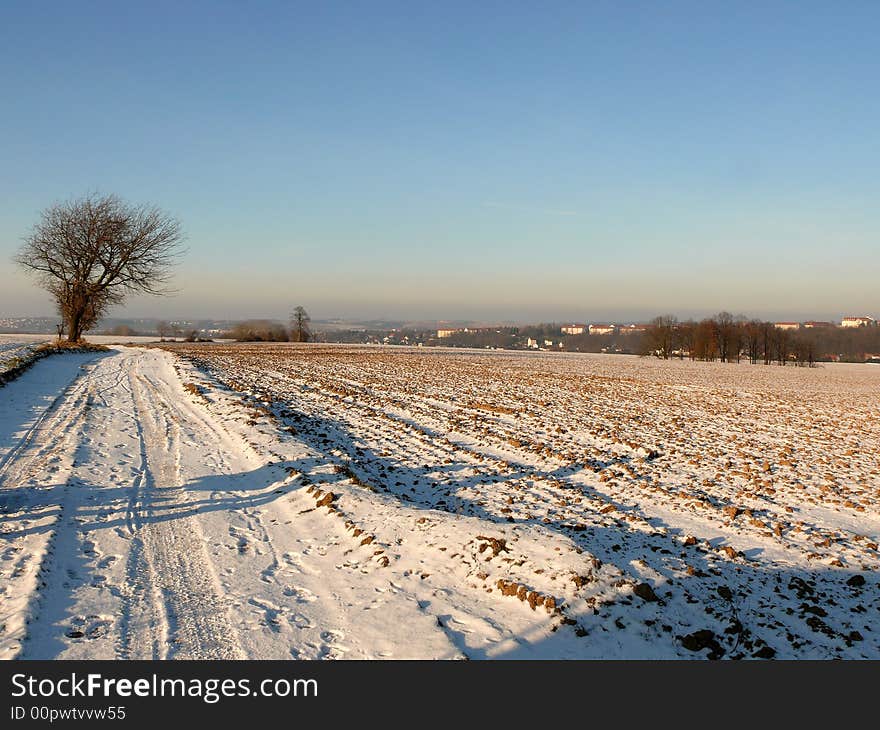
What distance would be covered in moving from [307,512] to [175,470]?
331cm

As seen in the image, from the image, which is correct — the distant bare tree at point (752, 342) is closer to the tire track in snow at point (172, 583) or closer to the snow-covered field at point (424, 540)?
the snow-covered field at point (424, 540)

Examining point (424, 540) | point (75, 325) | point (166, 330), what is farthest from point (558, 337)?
point (424, 540)

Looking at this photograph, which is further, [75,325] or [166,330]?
[166,330]

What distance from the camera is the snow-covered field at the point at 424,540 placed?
16.9 feet

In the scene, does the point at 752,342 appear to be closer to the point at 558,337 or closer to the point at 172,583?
the point at 558,337

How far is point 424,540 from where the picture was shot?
718 centimetres

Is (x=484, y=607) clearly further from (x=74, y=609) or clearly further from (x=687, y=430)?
(x=687, y=430)

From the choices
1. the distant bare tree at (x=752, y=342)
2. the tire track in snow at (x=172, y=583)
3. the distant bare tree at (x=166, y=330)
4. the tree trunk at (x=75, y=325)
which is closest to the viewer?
the tire track in snow at (x=172, y=583)

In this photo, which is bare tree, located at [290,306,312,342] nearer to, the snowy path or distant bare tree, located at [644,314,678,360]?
distant bare tree, located at [644,314,678,360]

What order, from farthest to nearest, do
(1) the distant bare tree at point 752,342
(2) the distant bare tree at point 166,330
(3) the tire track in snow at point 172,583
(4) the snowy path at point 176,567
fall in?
(2) the distant bare tree at point 166,330 → (1) the distant bare tree at point 752,342 → (4) the snowy path at point 176,567 → (3) the tire track in snow at point 172,583

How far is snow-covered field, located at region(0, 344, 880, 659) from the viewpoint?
5.15 metres

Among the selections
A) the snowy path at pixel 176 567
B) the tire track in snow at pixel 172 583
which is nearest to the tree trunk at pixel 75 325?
the snowy path at pixel 176 567

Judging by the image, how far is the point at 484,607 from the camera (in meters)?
5.69
